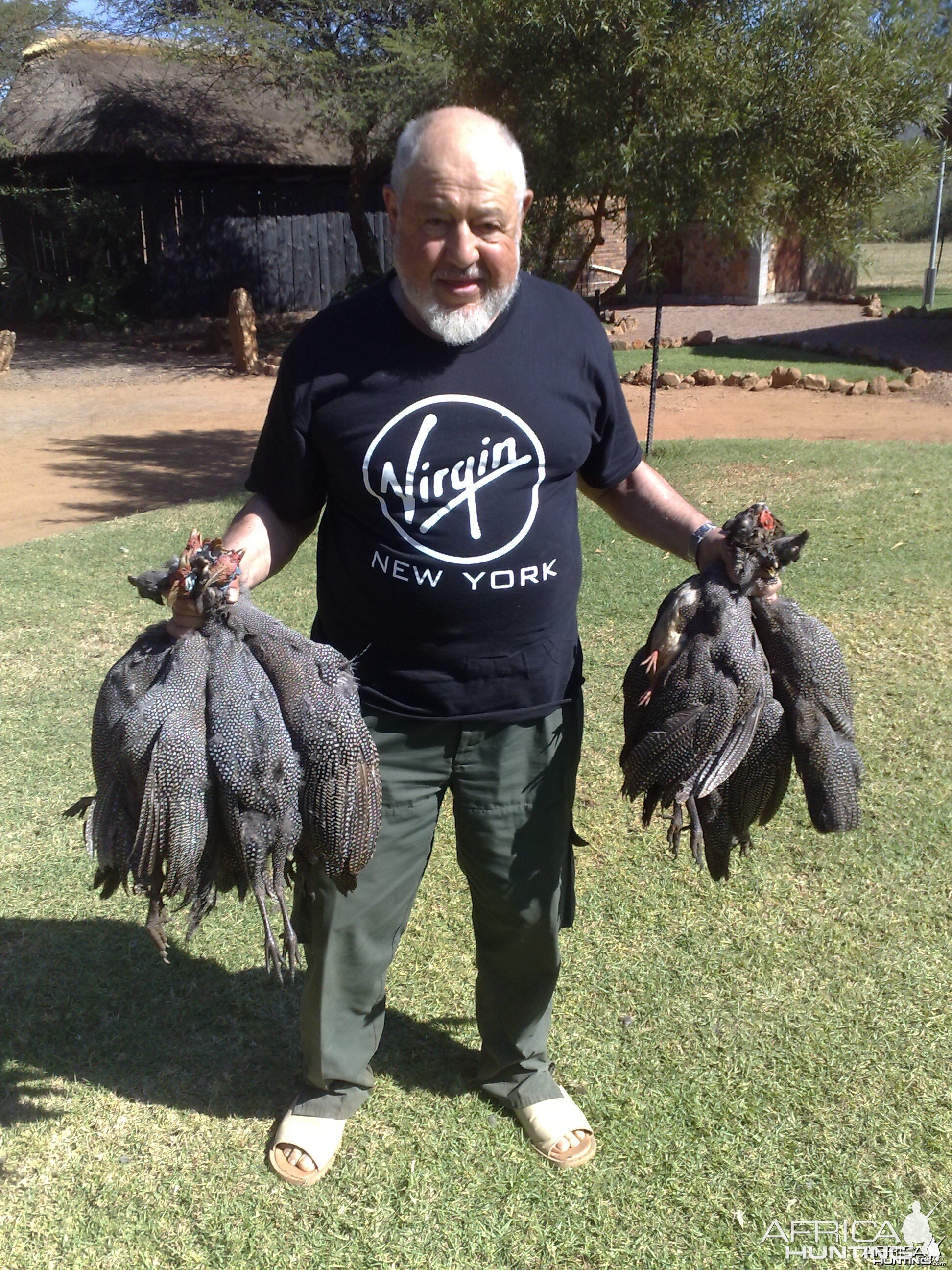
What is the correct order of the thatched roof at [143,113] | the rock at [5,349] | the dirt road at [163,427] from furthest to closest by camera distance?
the thatched roof at [143,113] → the rock at [5,349] → the dirt road at [163,427]

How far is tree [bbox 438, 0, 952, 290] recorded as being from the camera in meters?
8.52

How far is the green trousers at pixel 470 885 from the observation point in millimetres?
2611

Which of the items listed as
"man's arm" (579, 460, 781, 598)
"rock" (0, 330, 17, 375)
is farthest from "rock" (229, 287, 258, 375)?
"man's arm" (579, 460, 781, 598)

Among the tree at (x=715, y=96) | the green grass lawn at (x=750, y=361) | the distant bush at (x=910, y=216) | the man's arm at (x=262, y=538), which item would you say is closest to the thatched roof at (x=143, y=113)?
the green grass lawn at (x=750, y=361)

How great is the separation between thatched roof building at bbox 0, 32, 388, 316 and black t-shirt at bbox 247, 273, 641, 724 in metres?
19.5

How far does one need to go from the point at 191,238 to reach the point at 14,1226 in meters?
21.5

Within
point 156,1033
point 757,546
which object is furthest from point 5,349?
point 757,546

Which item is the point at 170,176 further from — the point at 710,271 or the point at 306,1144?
the point at 306,1144

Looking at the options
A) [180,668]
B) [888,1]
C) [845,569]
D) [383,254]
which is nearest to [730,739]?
[180,668]

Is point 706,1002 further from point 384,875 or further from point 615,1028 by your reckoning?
point 384,875

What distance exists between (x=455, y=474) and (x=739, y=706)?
2.59ft

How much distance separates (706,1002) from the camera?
335 centimetres

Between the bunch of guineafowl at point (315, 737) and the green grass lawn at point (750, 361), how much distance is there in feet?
46.2

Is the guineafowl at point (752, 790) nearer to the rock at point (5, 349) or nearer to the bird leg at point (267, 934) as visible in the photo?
the bird leg at point (267, 934)
